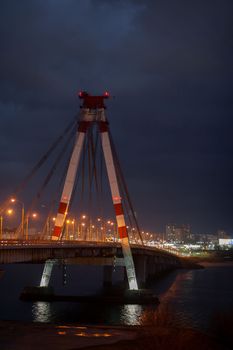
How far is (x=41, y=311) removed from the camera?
48469 millimetres

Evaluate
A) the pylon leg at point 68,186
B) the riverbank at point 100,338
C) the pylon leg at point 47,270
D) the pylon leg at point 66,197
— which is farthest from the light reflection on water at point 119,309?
the riverbank at point 100,338

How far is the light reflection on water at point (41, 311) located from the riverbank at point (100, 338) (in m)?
15.4

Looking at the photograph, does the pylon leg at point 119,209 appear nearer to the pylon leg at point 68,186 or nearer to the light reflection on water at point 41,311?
the pylon leg at point 68,186

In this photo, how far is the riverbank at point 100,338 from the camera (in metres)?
22.3

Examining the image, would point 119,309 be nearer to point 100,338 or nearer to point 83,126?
point 83,126

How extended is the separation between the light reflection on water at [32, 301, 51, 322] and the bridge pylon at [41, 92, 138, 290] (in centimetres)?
383

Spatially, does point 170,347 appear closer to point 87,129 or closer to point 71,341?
point 71,341

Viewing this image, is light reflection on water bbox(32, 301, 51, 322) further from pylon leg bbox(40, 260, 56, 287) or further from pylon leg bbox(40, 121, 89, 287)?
pylon leg bbox(40, 121, 89, 287)

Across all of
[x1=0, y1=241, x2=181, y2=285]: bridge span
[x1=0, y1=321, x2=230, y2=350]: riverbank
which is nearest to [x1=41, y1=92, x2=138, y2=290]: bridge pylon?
[x1=0, y1=241, x2=181, y2=285]: bridge span

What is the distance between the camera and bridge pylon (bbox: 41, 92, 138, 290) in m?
55.7

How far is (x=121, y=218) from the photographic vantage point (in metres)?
57.4

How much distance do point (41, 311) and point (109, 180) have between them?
57.5 feet

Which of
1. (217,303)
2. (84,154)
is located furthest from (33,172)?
(217,303)

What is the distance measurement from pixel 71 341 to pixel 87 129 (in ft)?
127
